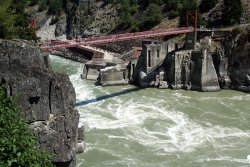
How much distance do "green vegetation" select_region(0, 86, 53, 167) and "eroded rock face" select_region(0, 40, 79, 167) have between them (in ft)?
18.5

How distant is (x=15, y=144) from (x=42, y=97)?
7.98m

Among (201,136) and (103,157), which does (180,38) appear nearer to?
(201,136)

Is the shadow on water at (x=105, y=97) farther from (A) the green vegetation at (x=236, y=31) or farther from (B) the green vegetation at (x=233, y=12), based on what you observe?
(B) the green vegetation at (x=233, y=12)

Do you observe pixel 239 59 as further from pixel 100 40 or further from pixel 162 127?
pixel 162 127

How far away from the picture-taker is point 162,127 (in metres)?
32.9

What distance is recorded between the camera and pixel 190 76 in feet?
144

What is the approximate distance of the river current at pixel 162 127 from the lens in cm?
2711

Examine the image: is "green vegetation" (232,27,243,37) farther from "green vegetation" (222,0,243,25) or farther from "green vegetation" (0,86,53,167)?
"green vegetation" (0,86,53,167)

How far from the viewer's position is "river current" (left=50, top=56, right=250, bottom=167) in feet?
88.9

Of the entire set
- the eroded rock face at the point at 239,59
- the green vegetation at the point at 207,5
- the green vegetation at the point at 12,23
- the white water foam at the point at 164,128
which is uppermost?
the green vegetation at the point at 207,5

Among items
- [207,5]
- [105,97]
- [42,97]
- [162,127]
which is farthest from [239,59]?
[42,97]

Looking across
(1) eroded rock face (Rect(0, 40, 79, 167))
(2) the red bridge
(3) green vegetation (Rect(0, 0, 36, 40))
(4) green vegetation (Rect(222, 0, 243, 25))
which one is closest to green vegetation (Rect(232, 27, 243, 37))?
(2) the red bridge

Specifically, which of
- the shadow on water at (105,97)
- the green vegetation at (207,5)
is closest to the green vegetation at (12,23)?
the shadow on water at (105,97)

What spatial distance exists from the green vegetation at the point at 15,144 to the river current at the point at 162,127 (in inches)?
562
